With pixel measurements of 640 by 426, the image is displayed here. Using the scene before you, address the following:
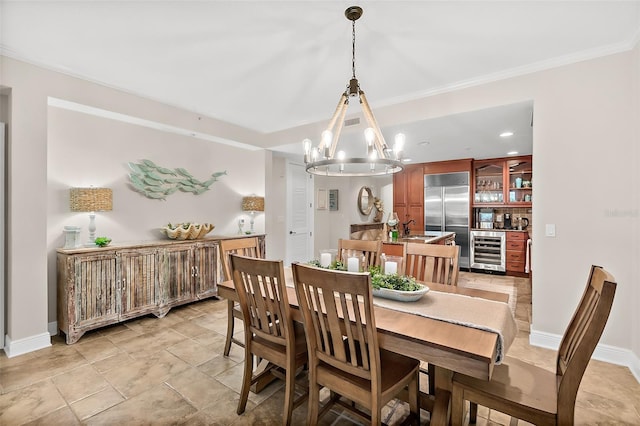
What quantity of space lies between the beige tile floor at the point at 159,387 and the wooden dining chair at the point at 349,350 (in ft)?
1.64

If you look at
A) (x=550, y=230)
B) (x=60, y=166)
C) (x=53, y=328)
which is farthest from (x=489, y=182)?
(x=53, y=328)

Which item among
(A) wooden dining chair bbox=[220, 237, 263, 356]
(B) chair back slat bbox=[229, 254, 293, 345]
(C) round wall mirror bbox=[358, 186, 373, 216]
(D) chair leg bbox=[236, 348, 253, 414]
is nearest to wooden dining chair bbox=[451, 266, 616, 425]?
(B) chair back slat bbox=[229, 254, 293, 345]

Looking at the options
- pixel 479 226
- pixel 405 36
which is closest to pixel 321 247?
pixel 479 226

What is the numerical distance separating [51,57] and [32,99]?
0.43 m

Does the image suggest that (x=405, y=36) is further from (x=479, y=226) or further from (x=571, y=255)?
(x=479, y=226)

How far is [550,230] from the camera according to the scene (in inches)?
111

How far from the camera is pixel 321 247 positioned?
277 inches

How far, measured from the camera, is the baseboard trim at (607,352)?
239cm

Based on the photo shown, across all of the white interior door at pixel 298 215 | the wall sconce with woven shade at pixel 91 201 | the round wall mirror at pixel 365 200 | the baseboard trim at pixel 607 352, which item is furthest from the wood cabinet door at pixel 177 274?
the round wall mirror at pixel 365 200

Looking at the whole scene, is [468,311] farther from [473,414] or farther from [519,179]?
[519,179]

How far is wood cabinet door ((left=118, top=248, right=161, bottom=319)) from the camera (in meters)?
3.22

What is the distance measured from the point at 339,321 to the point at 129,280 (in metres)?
2.82

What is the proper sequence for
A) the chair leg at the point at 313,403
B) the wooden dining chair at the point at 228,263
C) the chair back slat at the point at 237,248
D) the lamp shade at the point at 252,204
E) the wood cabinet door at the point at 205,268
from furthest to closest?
the lamp shade at the point at 252,204 < the wood cabinet door at the point at 205,268 < the chair back slat at the point at 237,248 < the wooden dining chair at the point at 228,263 < the chair leg at the point at 313,403

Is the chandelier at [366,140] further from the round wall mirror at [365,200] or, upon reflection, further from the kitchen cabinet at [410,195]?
the round wall mirror at [365,200]
